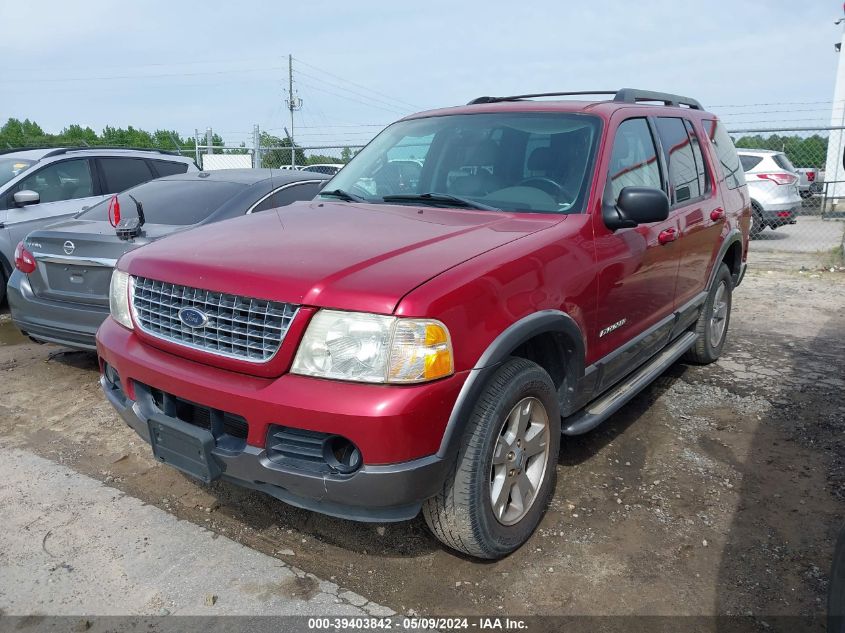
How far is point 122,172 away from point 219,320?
19.7 feet

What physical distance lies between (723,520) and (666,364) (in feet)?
4.17

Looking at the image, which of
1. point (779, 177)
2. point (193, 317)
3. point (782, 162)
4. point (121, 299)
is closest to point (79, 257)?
point (121, 299)

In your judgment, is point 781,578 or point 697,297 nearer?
point 781,578

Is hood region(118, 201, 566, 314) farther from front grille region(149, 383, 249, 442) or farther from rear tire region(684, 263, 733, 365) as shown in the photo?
rear tire region(684, 263, 733, 365)

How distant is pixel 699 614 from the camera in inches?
99.1

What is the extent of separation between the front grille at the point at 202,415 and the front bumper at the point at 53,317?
6.66 feet

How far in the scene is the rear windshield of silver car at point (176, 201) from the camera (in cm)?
481

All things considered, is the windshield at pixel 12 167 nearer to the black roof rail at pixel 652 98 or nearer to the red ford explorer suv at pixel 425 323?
the red ford explorer suv at pixel 425 323

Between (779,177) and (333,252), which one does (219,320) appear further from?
(779,177)

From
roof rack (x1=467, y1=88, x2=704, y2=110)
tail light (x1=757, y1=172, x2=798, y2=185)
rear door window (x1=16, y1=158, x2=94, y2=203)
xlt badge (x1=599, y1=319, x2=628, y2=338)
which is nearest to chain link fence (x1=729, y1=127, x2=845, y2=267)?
tail light (x1=757, y1=172, x2=798, y2=185)

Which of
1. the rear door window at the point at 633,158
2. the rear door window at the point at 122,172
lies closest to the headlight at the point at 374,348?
the rear door window at the point at 633,158

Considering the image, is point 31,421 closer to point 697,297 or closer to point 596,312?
point 596,312

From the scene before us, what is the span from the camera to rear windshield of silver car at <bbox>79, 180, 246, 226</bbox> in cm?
481

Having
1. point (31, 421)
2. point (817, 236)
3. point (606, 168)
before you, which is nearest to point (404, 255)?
point (606, 168)
